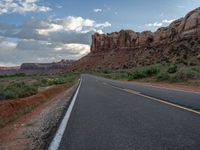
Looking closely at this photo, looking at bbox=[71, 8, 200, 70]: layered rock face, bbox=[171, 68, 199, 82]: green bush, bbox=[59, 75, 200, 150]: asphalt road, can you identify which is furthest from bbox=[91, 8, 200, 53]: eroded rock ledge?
bbox=[59, 75, 200, 150]: asphalt road

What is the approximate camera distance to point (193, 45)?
276ft

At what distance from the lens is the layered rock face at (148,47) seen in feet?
284

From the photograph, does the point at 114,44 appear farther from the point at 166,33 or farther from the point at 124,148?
the point at 124,148

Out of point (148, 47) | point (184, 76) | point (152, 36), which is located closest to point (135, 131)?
point (184, 76)

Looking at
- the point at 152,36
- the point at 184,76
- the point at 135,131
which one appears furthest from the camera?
Answer: the point at 152,36

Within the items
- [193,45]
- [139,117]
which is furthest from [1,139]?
[193,45]

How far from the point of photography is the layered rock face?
8662 cm

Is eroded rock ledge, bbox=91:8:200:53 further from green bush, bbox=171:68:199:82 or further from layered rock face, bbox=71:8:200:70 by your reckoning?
green bush, bbox=171:68:199:82

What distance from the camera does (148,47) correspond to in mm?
128500

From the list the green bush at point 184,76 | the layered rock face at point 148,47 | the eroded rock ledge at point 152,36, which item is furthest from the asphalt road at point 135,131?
the eroded rock ledge at point 152,36

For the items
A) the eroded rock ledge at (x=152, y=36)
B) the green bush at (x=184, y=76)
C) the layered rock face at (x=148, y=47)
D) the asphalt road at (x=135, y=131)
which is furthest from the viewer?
the eroded rock ledge at (x=152, y=36)

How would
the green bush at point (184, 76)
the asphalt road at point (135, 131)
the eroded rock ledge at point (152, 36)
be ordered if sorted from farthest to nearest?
the eroded rock ledge at point (152, 36) → the green bush at point (184, 76) → the asphalt road at point (135, 131)

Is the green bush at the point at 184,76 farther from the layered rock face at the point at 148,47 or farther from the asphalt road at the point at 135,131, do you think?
the layered rock face at the point at 148,47

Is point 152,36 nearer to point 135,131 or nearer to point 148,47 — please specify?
point 148,47
